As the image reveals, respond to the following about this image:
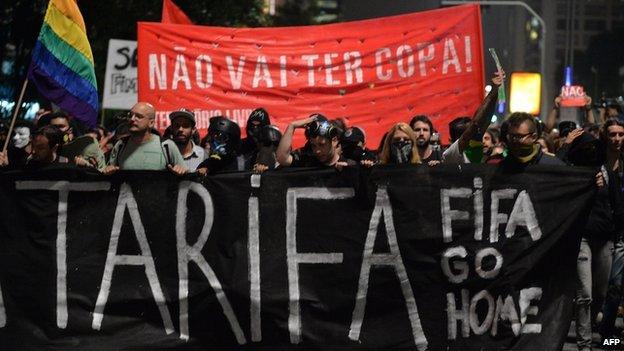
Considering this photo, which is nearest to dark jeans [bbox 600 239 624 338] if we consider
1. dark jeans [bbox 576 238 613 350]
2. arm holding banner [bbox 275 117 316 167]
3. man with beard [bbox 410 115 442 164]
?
dark jeans [bbox 576 238 613 350]

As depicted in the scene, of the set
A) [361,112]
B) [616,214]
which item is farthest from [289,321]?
[361,112]

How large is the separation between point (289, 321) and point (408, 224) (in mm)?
916

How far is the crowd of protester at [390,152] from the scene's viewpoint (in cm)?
824

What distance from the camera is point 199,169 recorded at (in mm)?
8109

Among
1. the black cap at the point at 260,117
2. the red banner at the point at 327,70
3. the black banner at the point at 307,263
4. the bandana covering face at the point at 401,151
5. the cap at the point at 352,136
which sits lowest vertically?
the black banner at the point at 307,263

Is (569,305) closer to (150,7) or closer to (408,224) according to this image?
(408,224)

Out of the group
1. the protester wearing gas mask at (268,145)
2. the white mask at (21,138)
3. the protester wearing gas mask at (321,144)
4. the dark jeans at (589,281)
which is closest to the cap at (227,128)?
the protester wearing gas mask at (268,145)

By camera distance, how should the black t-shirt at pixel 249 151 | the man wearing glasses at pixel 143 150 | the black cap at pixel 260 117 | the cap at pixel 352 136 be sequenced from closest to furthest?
the man wearing glasses at pixel 143 150, the cap at pixel 352 136, the black t-shirt at pixel 249 151, the black cap at pixel 260 117

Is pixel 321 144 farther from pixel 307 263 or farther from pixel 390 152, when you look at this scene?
pixel 307 263

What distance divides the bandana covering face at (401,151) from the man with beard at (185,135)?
1767 millimetres

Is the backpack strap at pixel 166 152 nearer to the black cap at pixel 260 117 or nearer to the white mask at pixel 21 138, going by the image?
the black cap at pixel 260 117

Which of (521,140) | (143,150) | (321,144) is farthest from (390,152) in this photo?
(143,150)

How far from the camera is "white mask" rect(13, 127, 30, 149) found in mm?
11575

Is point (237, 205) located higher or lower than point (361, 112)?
lower
